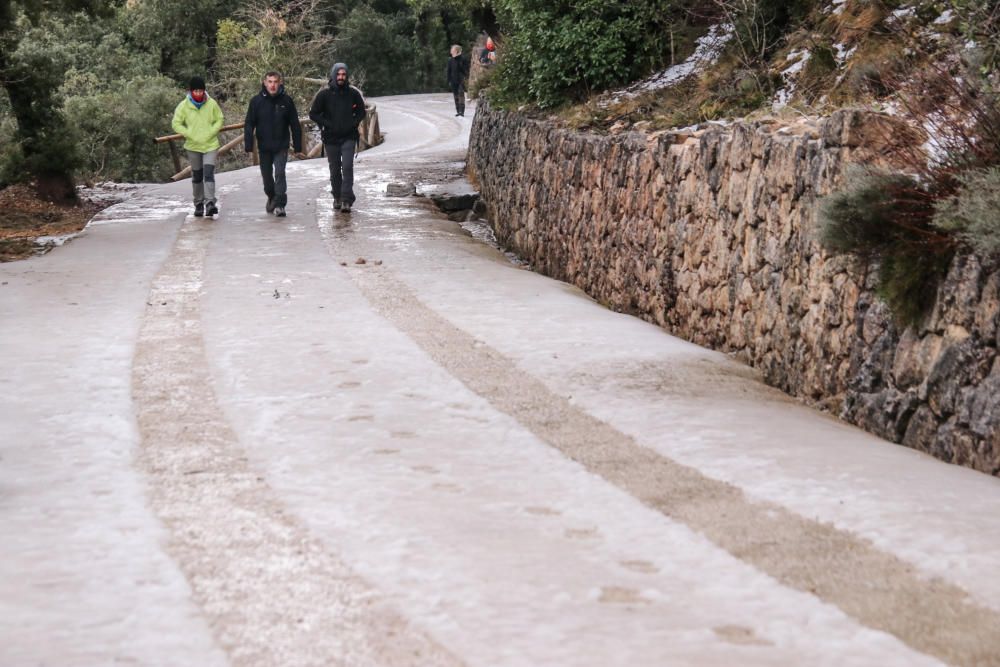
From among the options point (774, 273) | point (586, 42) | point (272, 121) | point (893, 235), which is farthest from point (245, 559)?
point (272, 121)

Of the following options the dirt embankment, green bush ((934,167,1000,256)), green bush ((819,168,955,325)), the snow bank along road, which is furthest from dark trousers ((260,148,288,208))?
green bush ((934,167,1000,256))

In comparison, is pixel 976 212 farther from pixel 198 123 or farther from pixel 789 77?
pixel 198 123

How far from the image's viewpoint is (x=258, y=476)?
5602mm

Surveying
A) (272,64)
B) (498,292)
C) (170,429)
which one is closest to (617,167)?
(498,292)

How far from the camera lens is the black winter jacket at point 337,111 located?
14.9 metres

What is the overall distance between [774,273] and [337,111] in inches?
320

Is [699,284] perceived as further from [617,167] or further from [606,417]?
[606,417]

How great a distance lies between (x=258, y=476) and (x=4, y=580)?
145cm

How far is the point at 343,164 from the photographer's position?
50.3 ft

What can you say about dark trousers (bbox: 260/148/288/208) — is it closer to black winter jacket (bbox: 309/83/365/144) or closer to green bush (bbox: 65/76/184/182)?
black winter jacket (bbox: 309/83/365/144)

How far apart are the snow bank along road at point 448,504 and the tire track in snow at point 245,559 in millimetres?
14

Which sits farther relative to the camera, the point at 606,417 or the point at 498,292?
the point at 498,292

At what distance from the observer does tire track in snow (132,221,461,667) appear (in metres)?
3.88

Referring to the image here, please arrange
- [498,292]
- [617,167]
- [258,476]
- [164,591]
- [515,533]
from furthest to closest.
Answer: [617,167] < [498,292] < [258,476] < [515,533] < [164,591]
